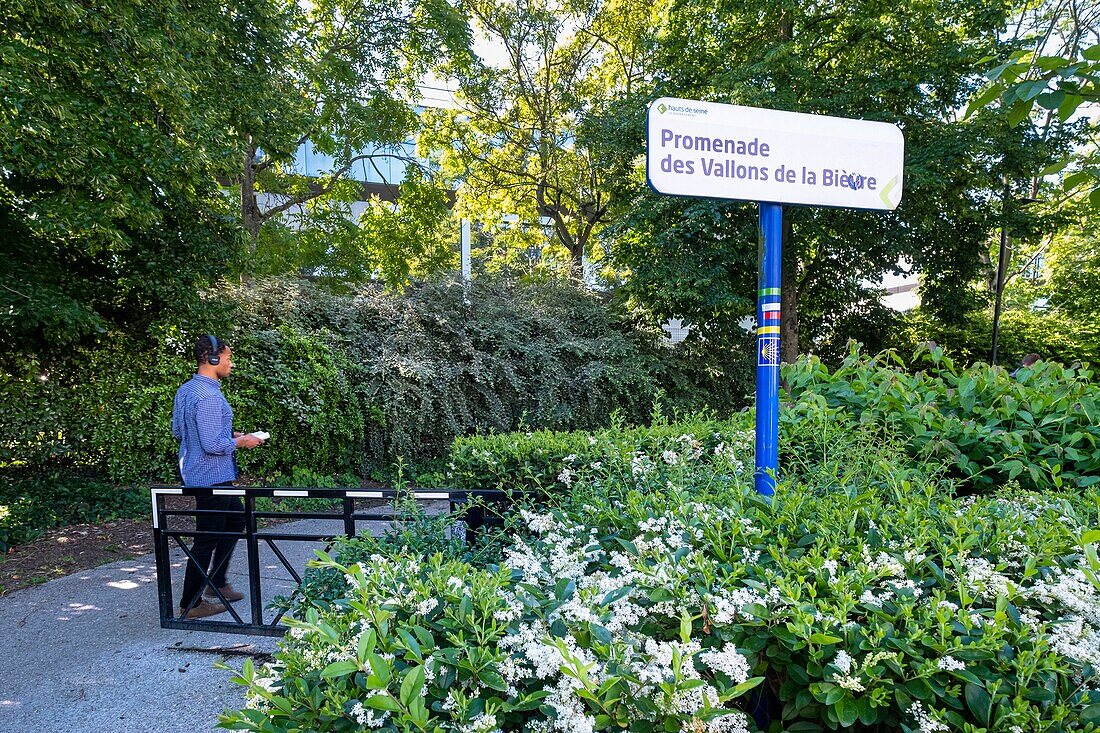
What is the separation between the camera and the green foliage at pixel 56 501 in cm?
680

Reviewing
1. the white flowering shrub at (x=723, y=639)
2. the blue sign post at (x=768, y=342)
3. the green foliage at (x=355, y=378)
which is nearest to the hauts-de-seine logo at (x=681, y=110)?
the blue sign post at (x=768, y=342)

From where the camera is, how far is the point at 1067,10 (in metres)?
14.7

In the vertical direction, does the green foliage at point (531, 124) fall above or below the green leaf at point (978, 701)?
above

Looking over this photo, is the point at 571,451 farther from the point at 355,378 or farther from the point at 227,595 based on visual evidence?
the point at 355,378

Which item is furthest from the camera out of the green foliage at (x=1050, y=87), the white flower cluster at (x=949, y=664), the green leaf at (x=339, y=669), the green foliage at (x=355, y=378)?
the green foliage at (x=355, y=378)

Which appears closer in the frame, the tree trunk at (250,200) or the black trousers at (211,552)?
the black trousers at (211,552)

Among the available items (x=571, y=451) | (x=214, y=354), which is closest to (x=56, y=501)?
(x=214, y=354)

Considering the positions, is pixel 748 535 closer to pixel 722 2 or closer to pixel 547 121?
pixel 722 2

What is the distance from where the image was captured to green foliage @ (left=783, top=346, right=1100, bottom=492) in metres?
3.27

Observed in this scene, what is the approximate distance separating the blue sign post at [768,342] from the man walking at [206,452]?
321cm

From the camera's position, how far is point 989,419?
355cm

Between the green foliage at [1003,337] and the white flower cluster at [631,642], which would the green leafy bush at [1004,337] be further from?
the white flower cluster at [631,642]

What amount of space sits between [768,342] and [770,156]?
0.83 meters

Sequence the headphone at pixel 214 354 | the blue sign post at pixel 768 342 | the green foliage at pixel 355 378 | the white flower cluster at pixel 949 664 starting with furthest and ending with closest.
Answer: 1. the green foliage at pixel 355 378
2. the headphone at pixel 214 354
3. the blue sign post at pixel 768 342
4. the white flower cluster at pixel 949 664
